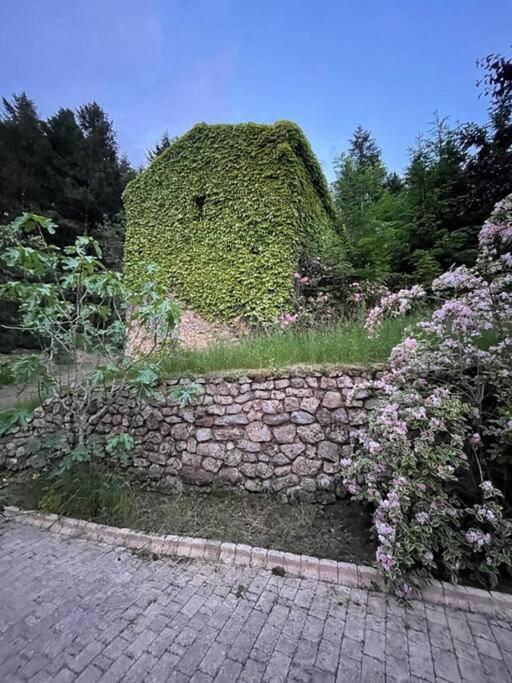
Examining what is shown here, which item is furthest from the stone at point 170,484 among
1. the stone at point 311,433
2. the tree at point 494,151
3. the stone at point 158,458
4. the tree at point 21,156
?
the tree at point 21,156

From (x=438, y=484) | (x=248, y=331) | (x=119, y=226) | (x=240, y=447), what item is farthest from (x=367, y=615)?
(x=119, y=226)

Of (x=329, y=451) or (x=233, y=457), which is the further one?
(x=233, y=457)

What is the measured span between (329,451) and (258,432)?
0.73 metres

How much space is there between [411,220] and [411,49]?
450 cm

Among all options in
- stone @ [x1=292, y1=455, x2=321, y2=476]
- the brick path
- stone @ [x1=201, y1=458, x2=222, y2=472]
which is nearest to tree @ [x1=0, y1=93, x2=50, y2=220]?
stone @ [x1=201, y1=458, x2=222, y2=472]

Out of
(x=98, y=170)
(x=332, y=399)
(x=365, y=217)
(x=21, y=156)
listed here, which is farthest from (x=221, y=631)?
(x=21, y=156)

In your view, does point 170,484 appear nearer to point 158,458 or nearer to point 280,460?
point 158,458

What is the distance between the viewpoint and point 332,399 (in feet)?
9.72

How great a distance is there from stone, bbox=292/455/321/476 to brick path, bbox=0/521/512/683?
3.06ft

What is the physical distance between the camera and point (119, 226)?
39.5 ft

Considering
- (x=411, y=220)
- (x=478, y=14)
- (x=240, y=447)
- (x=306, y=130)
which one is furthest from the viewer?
(x=411, y=220)

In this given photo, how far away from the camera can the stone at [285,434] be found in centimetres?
303

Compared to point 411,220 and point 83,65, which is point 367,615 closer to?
point 411,220

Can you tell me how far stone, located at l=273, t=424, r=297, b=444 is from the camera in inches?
119
